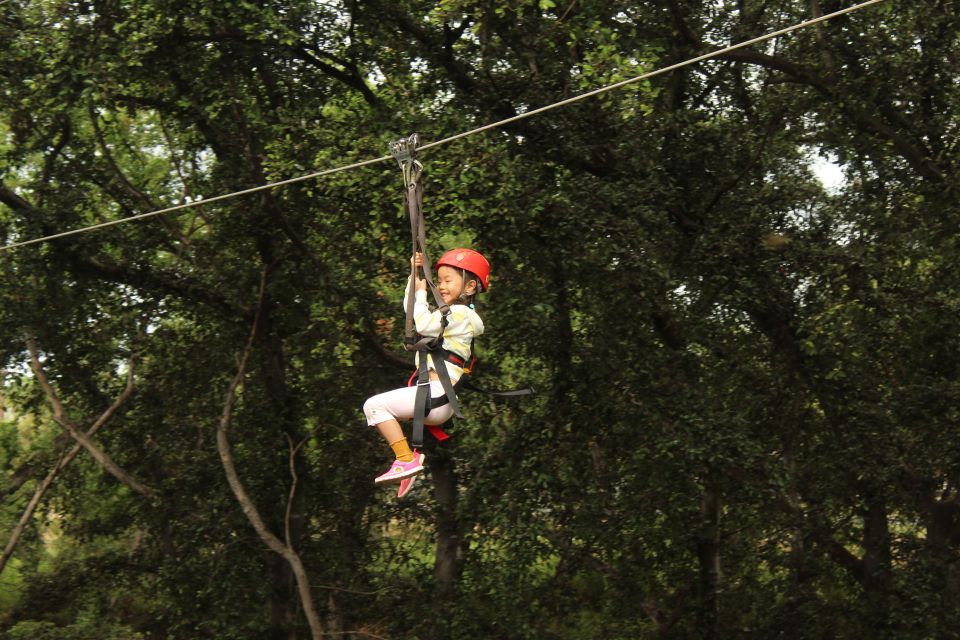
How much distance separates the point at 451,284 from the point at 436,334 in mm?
279

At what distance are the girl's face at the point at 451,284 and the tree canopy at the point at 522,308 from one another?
7.70ft

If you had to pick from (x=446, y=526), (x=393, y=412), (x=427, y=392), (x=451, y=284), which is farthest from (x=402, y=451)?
(x=446, y=526)

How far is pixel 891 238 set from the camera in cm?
899

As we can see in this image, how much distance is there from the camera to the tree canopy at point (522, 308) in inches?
326

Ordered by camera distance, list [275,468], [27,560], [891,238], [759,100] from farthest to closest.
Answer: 1. [27,560]
2. [275,468]
3. [759,100]
4. [891,238]

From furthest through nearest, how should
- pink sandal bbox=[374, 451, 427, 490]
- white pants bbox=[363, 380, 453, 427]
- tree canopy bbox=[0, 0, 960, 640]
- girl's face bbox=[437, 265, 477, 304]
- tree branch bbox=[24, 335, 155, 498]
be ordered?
tree branch bbox=[24, 335, 155, 498], tree canopy bbox=[0, 0, 960, 640], girl's face bbox=[437, 265, 477, 304], white pants bbox=[363, 380, 453, 427], pink sandal bbox=[374, 451, 427, 490]

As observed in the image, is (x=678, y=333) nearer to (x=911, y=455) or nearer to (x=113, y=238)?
(x=911, y=455)

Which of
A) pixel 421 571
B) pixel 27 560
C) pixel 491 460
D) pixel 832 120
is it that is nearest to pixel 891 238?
pixel 832 120

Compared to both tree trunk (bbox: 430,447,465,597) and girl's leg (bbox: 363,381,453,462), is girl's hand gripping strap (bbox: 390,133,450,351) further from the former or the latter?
tree trunk (bbox: 430,447,465,597)

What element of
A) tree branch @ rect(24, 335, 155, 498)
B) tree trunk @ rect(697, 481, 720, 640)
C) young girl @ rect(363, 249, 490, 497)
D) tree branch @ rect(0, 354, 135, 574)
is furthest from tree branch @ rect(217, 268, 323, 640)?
young girl @ rect(363, 249, 490, 497)

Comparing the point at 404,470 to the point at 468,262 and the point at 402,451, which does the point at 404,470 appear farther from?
the point at 468,262

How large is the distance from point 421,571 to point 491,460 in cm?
170

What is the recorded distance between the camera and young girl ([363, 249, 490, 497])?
4984 millimetres

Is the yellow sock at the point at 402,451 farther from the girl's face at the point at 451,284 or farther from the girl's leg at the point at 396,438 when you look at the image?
the girl's face at the point at 451,284
